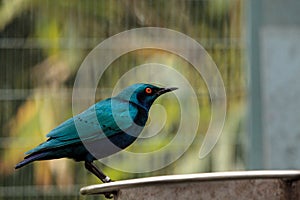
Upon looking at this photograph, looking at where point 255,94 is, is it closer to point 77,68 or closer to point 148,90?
point 77,68

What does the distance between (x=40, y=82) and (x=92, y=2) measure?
36 cm

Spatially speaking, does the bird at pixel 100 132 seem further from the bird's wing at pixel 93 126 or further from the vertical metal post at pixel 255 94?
the vertical metal post at pixel 255 94

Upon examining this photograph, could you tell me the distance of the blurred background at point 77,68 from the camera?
157 inches

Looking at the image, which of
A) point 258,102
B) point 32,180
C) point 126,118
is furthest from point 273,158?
point 126,118

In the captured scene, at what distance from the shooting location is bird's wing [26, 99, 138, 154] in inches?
73.6

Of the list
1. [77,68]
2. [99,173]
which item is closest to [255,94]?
[77,68]

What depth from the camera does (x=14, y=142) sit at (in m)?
4.00

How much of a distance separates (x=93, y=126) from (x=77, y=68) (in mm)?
2295

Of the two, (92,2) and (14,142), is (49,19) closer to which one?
(92,2)

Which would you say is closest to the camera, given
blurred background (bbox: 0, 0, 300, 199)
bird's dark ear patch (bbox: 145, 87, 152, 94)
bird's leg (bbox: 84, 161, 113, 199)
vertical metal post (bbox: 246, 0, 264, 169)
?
bird's leg (bbox: 84, 161, 113, 199)

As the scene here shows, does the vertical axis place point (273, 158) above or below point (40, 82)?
below

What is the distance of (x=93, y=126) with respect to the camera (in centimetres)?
187

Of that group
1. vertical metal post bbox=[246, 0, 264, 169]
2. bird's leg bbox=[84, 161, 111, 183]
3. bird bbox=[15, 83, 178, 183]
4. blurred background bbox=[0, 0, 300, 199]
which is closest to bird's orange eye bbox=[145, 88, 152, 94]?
bird bbox=[15, 83, 178, 183]

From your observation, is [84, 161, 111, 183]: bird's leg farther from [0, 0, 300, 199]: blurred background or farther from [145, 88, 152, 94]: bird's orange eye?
[0, 0, 300, 199]: blurred background
